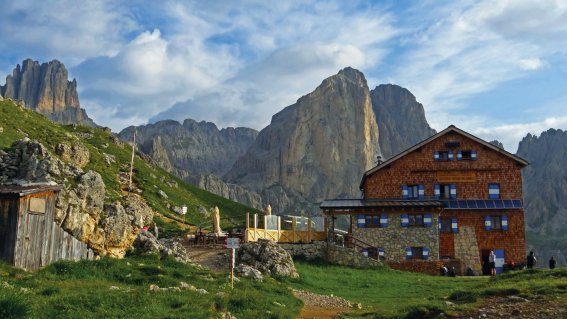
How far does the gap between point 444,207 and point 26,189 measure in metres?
42.8

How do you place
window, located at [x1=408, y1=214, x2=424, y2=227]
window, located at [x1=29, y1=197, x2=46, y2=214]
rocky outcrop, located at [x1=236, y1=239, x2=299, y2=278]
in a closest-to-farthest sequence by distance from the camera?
window, located at [x1=29, y1=197, x2=46, y2=214]
rocky outcrop, located at [x1=236, y1=239, x2=299, y2=278]
window, located at [x1=408, y1=214, x2=424, y2=227]

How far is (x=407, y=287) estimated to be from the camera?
38.7 m

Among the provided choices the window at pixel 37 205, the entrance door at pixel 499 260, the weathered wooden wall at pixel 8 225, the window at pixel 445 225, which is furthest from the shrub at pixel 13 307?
the entrance door at pixel 499 260

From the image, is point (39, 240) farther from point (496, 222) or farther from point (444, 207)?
point (496, 222)

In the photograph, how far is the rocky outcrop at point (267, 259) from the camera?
1521 inches

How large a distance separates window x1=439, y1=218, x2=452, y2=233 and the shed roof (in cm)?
4275

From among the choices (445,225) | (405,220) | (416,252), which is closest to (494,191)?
(445,225)

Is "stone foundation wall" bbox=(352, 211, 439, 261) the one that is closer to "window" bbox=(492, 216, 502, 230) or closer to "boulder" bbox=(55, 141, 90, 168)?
"window" bbox=(492, 216, 502, 230)

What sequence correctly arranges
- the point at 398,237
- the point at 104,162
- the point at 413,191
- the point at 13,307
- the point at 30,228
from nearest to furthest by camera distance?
the point at 13,307 → the point at 30,228 → the point at 398,237 → the point at 413,191 → the point at 104,162

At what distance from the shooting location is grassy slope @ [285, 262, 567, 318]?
26.3 meters

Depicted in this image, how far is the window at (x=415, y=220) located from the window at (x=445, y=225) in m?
5.49

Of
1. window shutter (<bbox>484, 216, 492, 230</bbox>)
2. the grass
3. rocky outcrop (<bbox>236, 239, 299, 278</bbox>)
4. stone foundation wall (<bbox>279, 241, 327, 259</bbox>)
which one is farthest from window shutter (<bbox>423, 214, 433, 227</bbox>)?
the grass

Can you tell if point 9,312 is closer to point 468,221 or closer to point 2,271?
point 2,271

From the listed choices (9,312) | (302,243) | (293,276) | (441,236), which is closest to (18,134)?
(302,243)
